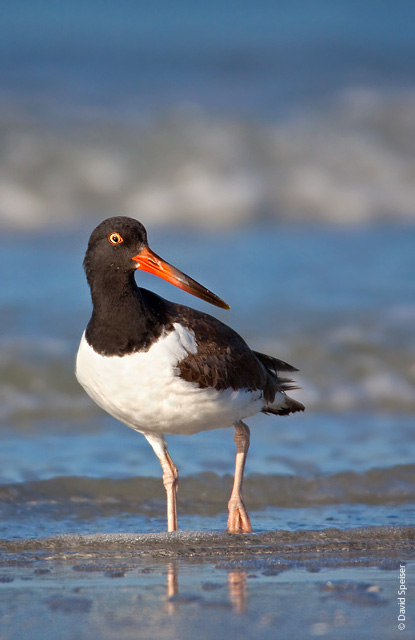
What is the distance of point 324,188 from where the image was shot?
52.9ft

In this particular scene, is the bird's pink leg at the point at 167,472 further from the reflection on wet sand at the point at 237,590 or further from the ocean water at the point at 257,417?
the reflection on wet sand at the point at 237,590

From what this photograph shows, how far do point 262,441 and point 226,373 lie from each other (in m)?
2.14

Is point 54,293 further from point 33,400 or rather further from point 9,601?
point 9,601

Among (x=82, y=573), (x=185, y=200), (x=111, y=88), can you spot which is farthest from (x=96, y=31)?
(x=82, y=573)

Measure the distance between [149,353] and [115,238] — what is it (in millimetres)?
602

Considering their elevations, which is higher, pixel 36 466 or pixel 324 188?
pixel 324 188

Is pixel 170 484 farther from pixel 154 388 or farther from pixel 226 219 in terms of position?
pixel 226 219

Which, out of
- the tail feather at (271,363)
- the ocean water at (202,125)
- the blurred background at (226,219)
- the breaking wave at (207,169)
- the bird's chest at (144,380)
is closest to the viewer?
the bird's chest at (144,380)

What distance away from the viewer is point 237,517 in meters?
5.23

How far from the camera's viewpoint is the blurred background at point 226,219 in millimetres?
6281

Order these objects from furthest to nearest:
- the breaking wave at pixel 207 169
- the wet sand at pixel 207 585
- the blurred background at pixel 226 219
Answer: the breaking wave at pixel 207 169 < the blurred background at pixel 226 219 < the wet sand at pixel 207 585

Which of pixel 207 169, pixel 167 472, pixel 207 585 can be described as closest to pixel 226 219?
pixel 207 169

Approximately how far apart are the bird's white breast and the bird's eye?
507 millimetres

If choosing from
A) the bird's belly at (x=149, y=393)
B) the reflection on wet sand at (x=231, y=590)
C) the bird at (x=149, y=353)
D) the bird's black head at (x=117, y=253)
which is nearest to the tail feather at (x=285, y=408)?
the bird at (x=149, y=353)
